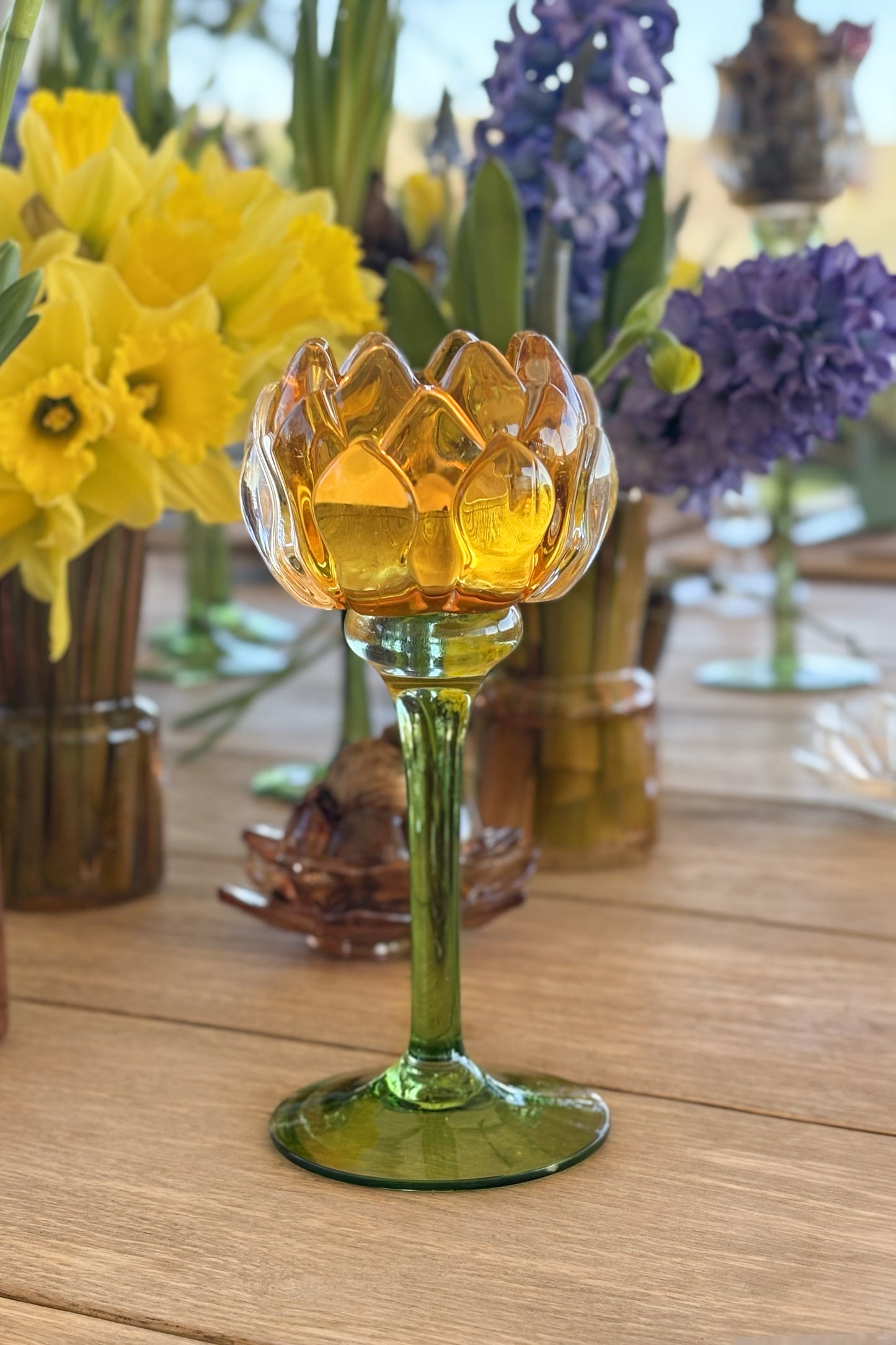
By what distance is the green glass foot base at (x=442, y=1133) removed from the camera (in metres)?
0.46

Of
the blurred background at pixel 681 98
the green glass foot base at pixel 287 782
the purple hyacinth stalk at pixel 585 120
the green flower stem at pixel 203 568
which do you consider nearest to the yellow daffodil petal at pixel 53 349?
the purple hyacinth stalk at pixel 585 120

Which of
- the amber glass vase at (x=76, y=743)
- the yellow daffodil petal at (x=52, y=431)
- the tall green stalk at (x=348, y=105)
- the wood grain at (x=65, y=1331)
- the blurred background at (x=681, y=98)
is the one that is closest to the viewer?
the wood grain at (x=65, y=1331)

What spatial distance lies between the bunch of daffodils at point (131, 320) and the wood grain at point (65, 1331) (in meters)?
0.30

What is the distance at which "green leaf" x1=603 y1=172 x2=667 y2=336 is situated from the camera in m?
0.74

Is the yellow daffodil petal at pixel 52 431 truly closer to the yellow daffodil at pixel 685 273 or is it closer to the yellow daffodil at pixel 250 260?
the yellow daffodil at pixel 250 260

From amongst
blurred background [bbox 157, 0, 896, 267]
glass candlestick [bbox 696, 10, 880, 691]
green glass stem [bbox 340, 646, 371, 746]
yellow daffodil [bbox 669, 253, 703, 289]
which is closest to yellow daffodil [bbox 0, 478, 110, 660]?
green glass stem [bbox 340, 646, 371, 746]

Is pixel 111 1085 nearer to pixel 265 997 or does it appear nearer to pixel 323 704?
pixel 265 997

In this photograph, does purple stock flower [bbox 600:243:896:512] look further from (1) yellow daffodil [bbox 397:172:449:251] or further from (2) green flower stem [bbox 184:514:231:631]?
(2) green flower stem [bbox 184:514:231:631]

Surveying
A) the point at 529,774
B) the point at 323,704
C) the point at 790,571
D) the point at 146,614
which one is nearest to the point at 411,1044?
the point at 529,774

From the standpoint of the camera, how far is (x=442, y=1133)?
0.48 meters

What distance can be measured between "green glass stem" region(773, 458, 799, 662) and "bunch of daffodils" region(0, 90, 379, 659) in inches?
23.7

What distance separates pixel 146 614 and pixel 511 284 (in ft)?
2.98

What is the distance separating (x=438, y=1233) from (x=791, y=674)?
32.4 inches

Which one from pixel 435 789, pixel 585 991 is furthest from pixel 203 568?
pixel 435 789
